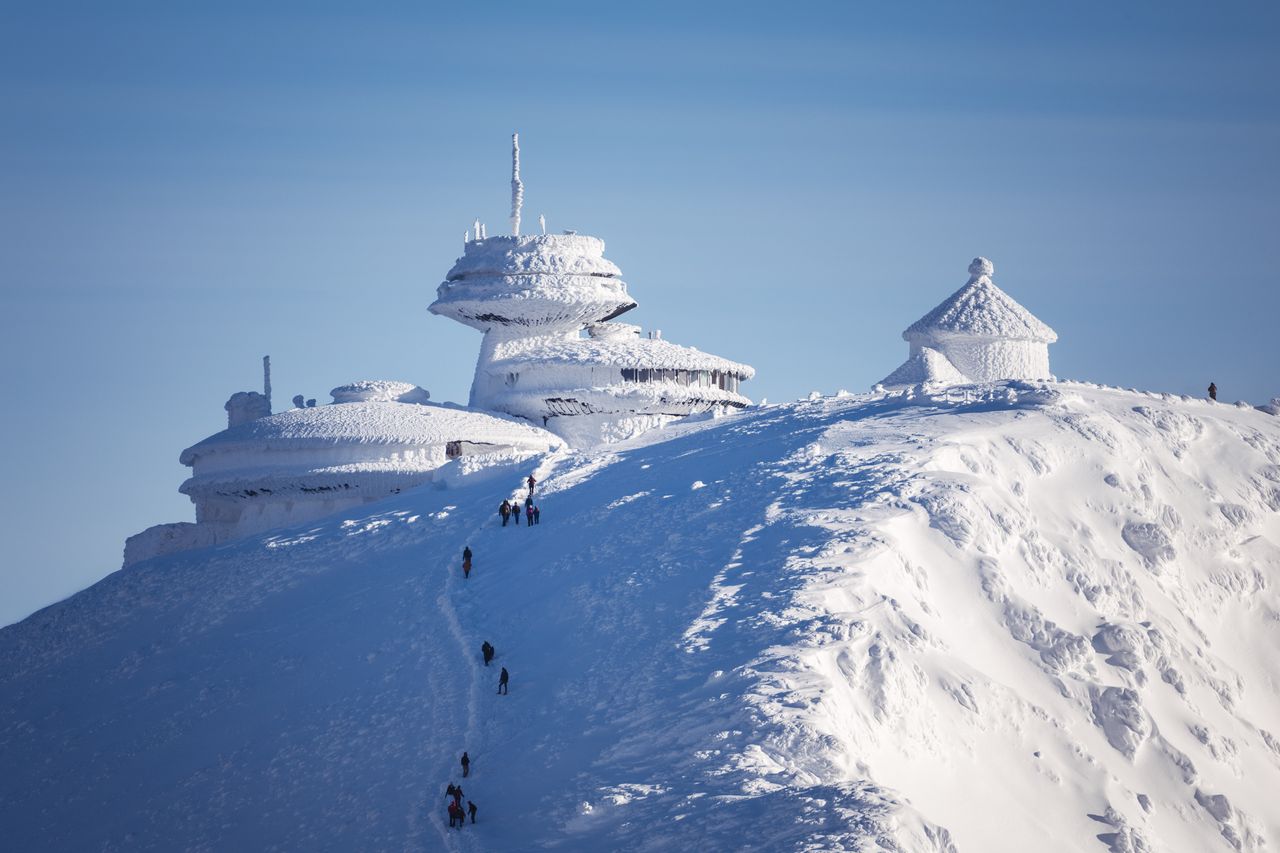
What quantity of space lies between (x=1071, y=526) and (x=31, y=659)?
26.7 meters

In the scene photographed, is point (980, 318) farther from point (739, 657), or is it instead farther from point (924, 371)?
point (739, 657)

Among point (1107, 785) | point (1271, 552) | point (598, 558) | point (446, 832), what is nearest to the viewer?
point (446, 832)

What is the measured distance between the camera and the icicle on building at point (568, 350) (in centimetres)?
6819

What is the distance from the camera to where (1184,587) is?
51.1 meters

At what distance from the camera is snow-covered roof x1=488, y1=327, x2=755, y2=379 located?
224ft

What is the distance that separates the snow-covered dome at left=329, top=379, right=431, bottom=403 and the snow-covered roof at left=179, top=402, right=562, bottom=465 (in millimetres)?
2348

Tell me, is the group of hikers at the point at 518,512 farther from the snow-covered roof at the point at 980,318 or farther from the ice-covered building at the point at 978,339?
the snow-covered roof at the point at 980,318


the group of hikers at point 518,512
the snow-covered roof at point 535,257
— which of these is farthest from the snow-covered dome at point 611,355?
the group of hikers at point 518,512

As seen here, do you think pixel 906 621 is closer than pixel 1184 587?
Yes

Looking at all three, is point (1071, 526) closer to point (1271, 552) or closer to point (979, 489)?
point (979, 489)

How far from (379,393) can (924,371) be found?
58.8ft

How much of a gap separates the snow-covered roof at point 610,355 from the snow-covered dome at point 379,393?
279cm

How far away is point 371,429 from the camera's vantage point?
209ft

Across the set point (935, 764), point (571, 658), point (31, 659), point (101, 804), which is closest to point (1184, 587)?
point (935, 764)
